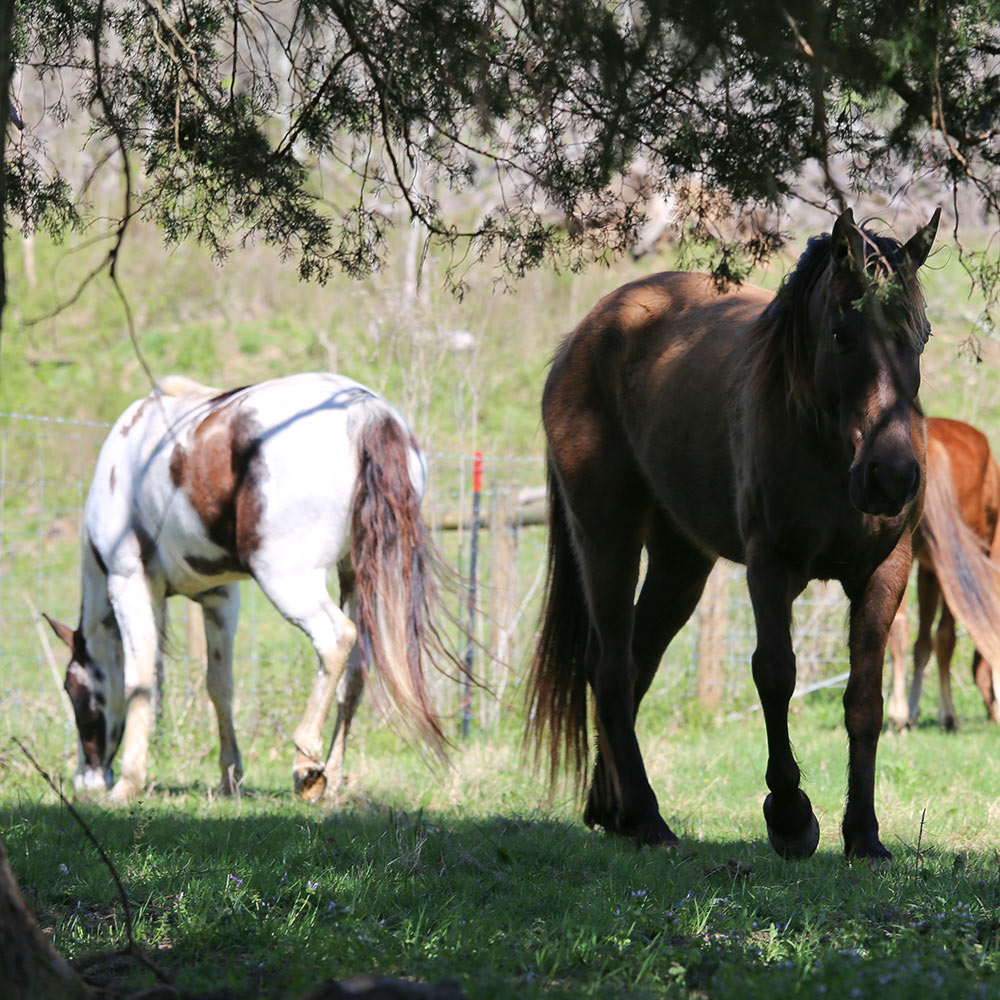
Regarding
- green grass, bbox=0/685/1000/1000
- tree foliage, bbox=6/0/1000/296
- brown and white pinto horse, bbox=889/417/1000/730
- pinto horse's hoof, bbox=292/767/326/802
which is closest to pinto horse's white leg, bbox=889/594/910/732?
brown and white pinto horse, bbox=889/417/1000/730

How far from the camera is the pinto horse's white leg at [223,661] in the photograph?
6352 millimetres

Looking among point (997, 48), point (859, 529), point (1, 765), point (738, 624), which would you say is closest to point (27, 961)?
point (859, 529)

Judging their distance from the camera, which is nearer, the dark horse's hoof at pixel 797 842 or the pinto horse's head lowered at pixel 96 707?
the dark horse's hoof at pixel 797 842

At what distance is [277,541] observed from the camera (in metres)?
5.76

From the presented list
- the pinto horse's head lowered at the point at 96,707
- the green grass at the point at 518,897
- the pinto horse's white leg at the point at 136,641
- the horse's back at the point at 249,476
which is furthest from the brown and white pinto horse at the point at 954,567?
the pinto horse's head lowered at the point at 96,707

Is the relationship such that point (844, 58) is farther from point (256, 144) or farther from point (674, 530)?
point (674, 530)

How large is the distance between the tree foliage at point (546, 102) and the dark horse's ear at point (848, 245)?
0.10m

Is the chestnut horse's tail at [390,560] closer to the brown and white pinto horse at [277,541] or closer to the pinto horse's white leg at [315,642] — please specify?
the brown and white pinto horse at [277,541]

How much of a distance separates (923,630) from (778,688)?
566 cm

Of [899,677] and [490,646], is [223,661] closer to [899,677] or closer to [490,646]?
[490,646]

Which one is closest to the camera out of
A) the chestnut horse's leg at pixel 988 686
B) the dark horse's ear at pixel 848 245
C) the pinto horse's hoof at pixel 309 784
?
the dark horse's ear at pixel 848 245

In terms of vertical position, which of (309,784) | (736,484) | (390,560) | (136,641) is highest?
(736,484)

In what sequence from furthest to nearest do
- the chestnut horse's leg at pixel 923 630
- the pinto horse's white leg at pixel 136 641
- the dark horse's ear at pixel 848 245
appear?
the chestnut horse's leg at pixel 923 630 < the pinto horse's white leg at pixel 136 641 < the dark horse's ear at pixel 848 245

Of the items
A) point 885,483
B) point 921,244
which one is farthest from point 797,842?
point 921,244
